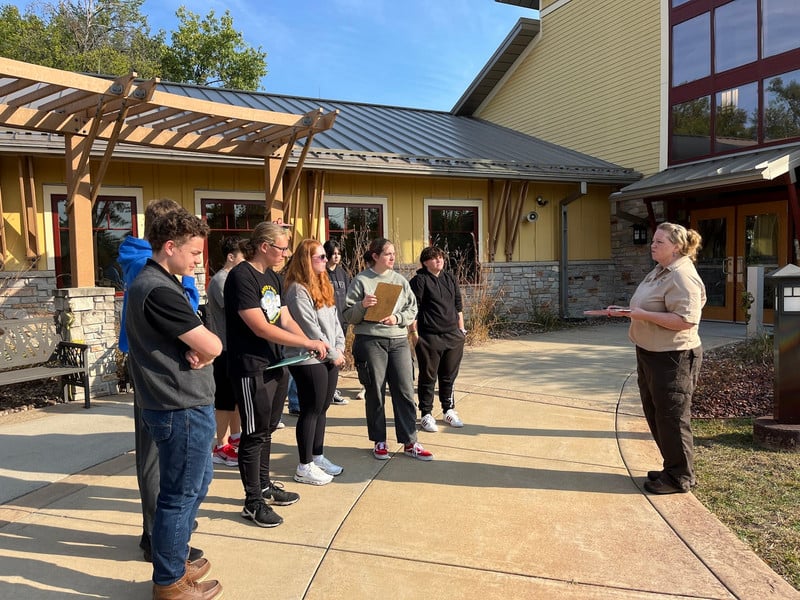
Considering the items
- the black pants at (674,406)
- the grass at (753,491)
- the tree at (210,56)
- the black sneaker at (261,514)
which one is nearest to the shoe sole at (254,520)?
the black sneaker at (261,514)

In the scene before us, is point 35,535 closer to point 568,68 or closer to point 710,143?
point 710,143

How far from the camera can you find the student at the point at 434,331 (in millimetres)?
5188

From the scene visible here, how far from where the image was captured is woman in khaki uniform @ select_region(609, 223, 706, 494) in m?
3.72

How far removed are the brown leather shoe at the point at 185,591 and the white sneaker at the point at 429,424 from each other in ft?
9.05

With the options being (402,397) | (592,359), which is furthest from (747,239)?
(402,397)

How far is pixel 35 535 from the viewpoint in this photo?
326 centimetres

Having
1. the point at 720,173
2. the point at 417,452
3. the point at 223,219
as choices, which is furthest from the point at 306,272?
the point at 720,173

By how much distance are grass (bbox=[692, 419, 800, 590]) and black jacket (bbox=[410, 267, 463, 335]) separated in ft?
7.54

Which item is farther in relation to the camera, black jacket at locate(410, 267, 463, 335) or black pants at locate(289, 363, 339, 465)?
black jacket at locate(410, 267, 463, 335)

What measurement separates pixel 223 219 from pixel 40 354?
14.3 feet

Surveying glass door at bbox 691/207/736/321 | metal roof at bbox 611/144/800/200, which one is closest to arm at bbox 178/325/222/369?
metal roof at bbox 611/144/800/200

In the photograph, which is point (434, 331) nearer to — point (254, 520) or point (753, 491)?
point (254, 520)

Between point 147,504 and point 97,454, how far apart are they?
2068 mm

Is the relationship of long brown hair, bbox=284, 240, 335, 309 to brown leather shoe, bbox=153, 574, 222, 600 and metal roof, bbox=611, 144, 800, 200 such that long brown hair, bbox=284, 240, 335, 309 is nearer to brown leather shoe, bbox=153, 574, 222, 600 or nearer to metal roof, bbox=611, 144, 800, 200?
brown leather shoe, bbox=153, 574, 222, 600
